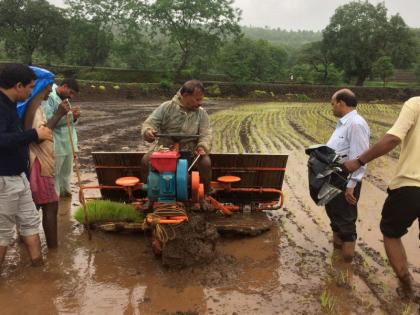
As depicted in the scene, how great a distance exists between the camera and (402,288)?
3.42 metres

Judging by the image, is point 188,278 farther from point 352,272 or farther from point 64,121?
point 64,121

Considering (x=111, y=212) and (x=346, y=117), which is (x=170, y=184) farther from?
(x=346, y=117)

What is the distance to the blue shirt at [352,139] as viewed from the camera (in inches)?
149

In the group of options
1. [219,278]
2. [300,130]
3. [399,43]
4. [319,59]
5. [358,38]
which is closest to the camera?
[219,278]

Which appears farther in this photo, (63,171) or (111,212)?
(63,171)

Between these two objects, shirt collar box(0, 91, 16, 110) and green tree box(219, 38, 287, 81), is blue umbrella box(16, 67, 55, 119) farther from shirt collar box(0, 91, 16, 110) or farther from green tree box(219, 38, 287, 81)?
green tree box(219, 38, 287, 81)

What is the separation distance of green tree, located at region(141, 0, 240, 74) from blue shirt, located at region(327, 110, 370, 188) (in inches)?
1322

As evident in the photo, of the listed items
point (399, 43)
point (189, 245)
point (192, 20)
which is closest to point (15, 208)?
point (189, 245)

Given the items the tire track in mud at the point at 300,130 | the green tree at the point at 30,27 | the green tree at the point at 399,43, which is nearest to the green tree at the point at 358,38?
the green tree at the point at 399,43

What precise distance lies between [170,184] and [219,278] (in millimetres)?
923

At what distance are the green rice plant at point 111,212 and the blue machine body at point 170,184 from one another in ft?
3.16

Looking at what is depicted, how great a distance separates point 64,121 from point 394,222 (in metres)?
4.01

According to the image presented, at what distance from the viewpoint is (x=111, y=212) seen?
15.8 ft

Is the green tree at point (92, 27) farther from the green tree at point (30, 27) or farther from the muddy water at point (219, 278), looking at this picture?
the muddy water at point (219, 278)
